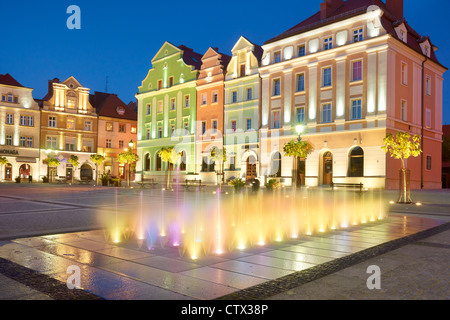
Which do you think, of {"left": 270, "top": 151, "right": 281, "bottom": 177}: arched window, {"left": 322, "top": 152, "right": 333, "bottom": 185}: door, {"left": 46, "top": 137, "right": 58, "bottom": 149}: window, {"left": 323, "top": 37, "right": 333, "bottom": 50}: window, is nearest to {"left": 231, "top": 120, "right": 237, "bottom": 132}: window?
{"left": 270, "top": 151, "right": 281, "bottom": 177}: arched window

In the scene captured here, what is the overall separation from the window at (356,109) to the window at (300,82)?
5741 mm

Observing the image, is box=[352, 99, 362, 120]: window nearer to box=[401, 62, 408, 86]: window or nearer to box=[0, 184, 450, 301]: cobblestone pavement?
box=[401, 62, 408, 86]: window

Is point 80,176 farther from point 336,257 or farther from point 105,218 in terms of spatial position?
point 336,257

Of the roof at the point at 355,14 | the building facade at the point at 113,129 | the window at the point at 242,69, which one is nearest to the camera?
the roof at the point at 355,14

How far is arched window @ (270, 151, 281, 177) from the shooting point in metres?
39.6

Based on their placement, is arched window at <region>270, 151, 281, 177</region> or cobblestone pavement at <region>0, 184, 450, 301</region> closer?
cobblestone pavement at <region>0, 184, 450, 301</region>

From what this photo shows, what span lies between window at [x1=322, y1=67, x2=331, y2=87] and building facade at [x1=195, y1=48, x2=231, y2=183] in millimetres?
13647

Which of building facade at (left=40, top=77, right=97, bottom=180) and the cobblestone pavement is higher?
building facade at (left=40, top=77, right=97, bottom=180)

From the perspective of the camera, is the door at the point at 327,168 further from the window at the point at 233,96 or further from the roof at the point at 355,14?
the window at the point at 233,96

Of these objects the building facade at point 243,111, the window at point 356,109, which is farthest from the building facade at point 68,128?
the window at point 356,109

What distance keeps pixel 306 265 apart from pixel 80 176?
60371 millimetres

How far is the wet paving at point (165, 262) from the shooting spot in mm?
4980

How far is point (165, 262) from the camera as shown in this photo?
6.43m

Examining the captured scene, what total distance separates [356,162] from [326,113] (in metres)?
5.61
